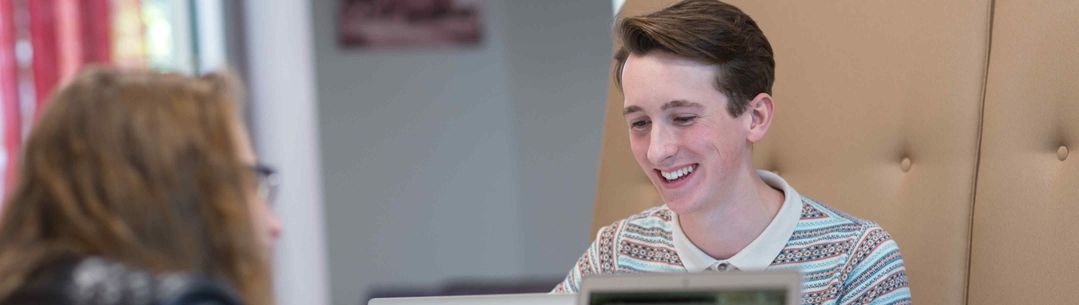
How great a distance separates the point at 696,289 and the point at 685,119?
0.54m

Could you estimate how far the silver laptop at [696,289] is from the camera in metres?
1.09

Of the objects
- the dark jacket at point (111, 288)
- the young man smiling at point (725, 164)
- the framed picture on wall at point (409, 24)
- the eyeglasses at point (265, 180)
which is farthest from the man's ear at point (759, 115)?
the framed picture on wall at point (409, 24)

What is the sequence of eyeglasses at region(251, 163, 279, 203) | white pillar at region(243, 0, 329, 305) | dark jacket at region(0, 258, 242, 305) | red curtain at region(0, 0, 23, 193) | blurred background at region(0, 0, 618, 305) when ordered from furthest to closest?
blurred background at region(0, 0, 618, 305), white pillar at region(243, 0, 329, 305), red curtain at region(0, 0, 23, 193), eyeglasses at region(251, 163, 279, 203), dark jacket at region(0, 258, 242, 305)

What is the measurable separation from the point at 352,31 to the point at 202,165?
173 inches

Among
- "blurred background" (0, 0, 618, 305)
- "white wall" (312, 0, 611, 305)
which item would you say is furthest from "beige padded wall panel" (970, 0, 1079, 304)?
"white wall" (312, 0, 611, 305)

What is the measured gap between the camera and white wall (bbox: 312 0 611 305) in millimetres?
5418

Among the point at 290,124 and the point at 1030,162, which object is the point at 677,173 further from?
the point at 290,124

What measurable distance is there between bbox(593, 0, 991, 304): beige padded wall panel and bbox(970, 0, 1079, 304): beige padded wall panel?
27 mm

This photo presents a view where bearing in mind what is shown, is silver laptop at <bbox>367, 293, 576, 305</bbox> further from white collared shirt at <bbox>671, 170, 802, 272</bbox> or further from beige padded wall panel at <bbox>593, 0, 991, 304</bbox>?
beige padded wall panel at <bbox>593, 0, 991, 304</bbox>

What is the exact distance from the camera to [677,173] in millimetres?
1628

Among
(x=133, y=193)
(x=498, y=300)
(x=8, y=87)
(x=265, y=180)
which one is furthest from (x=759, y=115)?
(x=8, y=87)

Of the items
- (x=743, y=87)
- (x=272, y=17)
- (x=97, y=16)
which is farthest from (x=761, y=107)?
(x=272, y=17)

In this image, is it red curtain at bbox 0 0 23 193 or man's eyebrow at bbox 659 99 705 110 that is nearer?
man's eyebrow at bbox 659 99 705 110

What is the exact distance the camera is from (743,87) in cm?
165
